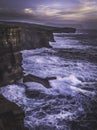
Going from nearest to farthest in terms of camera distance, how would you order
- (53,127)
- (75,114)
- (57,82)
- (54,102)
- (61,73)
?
1. (53,127)
2. (75,114)
3. (54,102)
4. (57,82)
5. (61,73)

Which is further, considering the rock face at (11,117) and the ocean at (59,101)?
the ocean at (59,101)

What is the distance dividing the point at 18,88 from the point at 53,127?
8419 mm

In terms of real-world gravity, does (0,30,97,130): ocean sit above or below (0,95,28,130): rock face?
below

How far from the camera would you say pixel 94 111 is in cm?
1594

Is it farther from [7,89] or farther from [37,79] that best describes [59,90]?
[7,89]

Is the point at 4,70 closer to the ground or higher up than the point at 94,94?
higher up

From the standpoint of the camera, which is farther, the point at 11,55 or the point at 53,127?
the point at 11,55

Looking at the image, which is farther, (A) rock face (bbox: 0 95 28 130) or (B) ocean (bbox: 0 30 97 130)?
(B) ocean (bbox: 0 30 97 130)

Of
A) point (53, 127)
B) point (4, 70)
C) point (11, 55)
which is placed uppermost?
point (11, 55)

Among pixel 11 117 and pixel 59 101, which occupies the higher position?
pixel 11 117

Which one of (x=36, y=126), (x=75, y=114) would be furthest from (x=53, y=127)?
(x=75, y=114)

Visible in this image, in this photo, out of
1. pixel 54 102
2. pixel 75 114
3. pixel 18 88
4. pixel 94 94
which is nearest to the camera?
pixel 75 114

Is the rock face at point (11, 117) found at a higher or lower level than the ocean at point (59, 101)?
higher

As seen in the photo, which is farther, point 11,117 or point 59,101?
point 59,101
